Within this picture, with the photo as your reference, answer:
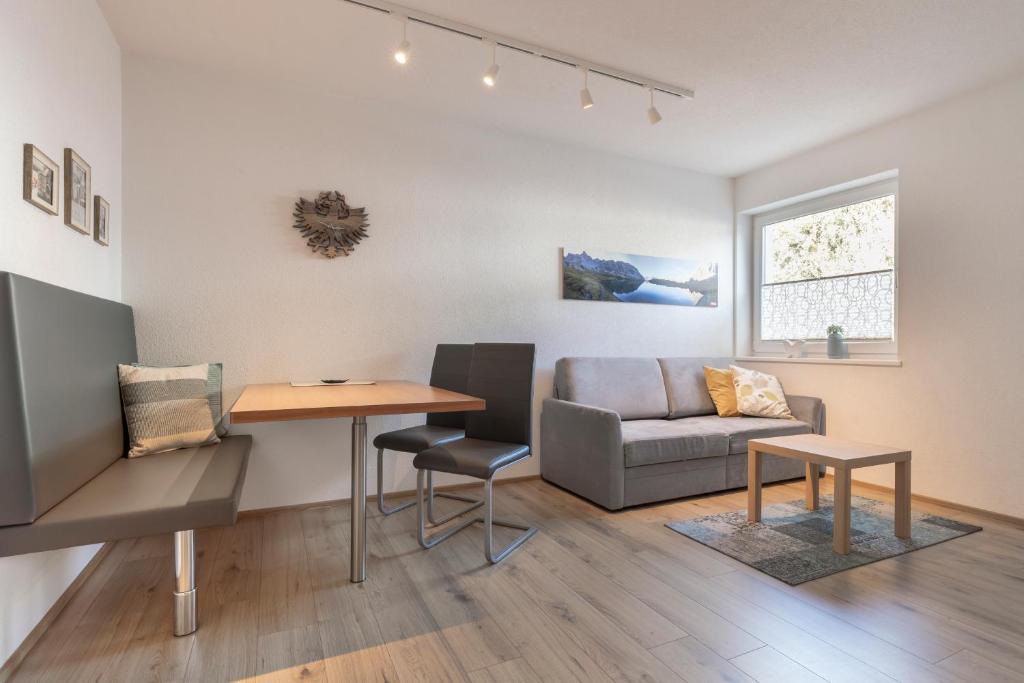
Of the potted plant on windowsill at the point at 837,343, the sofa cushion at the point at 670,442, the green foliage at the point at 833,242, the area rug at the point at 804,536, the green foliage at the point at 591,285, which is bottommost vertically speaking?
the area rug at the point at 804,536

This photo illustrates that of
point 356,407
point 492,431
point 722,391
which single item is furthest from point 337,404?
point 722,391

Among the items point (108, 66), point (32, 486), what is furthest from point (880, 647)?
point (108, 66)

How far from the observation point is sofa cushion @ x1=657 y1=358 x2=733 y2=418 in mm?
3803

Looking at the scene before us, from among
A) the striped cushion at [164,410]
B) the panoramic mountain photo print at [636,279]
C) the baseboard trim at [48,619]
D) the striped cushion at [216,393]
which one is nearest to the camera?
the baseboard trim at [48,619]

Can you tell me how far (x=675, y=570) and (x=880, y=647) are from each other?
2.39 feet

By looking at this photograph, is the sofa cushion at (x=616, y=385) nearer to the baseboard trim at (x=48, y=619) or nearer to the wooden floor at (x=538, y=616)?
the wooden floor at (x=538, y=616)

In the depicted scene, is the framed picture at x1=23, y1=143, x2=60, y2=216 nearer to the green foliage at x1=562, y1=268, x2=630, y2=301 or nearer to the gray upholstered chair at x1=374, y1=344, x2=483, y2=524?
the gray upholstered chair at x1=374, y1=344, x2=483, y2=524

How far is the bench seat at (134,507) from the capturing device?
1332 millimetres

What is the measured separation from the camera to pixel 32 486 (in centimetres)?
133

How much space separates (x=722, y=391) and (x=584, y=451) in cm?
144

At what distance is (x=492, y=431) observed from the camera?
255 centimetres

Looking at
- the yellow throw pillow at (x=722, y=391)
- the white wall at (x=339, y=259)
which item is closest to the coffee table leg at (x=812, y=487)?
the yellow throw pillow at (x=722, y=391)

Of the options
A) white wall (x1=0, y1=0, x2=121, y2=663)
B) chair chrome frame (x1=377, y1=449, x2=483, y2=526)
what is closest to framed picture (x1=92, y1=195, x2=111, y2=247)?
white wall (x1=0, y1=0, x2=121, y2=663)

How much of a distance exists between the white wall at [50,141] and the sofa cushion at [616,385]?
264cm
